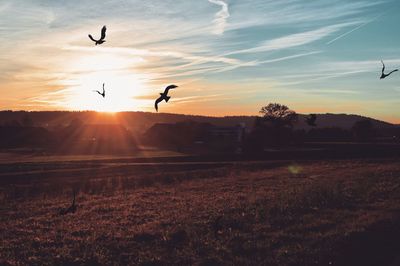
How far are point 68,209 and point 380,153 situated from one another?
2222 inches

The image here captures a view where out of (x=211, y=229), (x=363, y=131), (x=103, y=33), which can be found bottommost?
(x=211, y=229)

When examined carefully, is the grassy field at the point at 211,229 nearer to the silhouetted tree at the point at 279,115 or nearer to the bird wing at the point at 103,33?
the bird wing at the point at 103,33

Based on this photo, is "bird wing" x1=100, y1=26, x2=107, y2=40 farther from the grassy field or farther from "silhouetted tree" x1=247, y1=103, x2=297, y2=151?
"silhouetted tree" x1=247, y1=103, x2=297, y2=151

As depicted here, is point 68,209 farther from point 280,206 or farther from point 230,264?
point 230,264

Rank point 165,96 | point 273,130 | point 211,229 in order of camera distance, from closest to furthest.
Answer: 1. point 165,96
2. point 211,229
3. point 273,130

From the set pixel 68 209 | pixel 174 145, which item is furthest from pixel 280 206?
pixel 174 145

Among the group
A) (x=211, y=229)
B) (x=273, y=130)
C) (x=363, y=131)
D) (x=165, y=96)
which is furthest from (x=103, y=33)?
(x=363, y=131)

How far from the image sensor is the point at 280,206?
19.8m

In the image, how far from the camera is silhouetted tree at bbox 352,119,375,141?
4237 inches

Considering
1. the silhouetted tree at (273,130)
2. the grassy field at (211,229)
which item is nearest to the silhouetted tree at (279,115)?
the silhouetted tree at (273,130)

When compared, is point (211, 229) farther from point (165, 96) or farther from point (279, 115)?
point (279, 115)

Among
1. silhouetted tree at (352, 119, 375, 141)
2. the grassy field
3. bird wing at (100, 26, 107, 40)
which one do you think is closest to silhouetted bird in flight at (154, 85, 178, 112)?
bird wing at (100, 26, 107, 40)

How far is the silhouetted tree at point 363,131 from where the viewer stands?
353ft

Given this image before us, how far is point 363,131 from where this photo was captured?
356ft
